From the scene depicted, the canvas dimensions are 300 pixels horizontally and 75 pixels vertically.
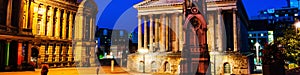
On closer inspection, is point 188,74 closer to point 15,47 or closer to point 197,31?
point 197,31

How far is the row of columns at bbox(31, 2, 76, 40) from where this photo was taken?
45531 millimetres

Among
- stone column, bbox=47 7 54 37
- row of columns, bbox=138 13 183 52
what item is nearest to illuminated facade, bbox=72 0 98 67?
stone column, bbox=47 7 54 37

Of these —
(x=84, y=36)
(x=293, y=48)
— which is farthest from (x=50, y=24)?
(x=293, y=48)

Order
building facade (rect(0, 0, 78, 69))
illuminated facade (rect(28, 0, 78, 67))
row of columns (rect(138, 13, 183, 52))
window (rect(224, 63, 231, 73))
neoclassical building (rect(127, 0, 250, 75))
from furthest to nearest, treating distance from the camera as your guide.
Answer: row of columns (rect(138, 13, 183, 52)) < neoclassical building (rect(127, 0, 250, 75)) < window (rect(224, 63, 231, 73)) < illuminated facade (rect(28, 0, 78, 67)) < building facade (rect(0, 0, 78, 69))

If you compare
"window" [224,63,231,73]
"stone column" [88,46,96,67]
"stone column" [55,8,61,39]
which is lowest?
"window" [224,63,231,73]

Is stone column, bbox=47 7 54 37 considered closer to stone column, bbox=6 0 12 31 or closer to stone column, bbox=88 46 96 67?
stone column, bbox=88 46 96 67

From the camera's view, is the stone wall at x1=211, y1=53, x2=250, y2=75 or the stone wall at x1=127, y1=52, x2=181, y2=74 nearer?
the stone wall at x1=211, y1=53, x2=250, y2=75

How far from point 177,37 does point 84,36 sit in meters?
17.8

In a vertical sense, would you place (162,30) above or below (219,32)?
above

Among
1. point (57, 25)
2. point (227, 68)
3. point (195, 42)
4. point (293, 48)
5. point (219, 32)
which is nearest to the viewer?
point (195, 42)

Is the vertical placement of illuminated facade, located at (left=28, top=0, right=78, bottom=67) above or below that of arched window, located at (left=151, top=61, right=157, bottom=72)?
above

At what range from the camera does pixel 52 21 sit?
48.7 m

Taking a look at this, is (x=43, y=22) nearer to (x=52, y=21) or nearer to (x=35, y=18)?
(x=35, y=18)

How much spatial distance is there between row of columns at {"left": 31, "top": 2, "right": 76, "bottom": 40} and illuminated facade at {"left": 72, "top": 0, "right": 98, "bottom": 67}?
1.40m
